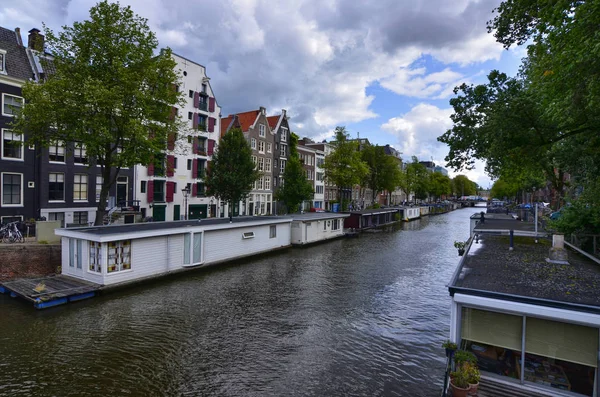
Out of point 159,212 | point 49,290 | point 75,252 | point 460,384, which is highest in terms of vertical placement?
point 159,212

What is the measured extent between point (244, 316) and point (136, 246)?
335 inches

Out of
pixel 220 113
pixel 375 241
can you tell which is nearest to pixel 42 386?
pixel 375 241

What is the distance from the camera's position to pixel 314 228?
1534 inches

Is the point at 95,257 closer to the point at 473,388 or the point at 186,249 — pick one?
the point at 186,249

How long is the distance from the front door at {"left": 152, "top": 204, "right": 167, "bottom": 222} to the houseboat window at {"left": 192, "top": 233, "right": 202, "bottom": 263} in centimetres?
1873

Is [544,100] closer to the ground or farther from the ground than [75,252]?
farther from the ground

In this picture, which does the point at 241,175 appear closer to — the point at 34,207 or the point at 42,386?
the point at 34,207

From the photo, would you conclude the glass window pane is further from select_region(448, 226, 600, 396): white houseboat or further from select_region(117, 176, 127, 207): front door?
select_region(448, 226, 600, 396): white houseboat

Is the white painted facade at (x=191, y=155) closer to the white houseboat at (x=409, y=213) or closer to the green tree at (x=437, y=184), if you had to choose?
the white houseboat at (x=409, y=213)

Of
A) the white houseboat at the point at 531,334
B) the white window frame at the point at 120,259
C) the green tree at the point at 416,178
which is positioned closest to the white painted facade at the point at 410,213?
the green tree at the point at 416,178

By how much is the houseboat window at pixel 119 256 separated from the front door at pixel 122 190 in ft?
62.2

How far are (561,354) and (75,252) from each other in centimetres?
2168

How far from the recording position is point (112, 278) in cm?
1880

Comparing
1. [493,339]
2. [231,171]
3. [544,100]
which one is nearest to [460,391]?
[493,339]
